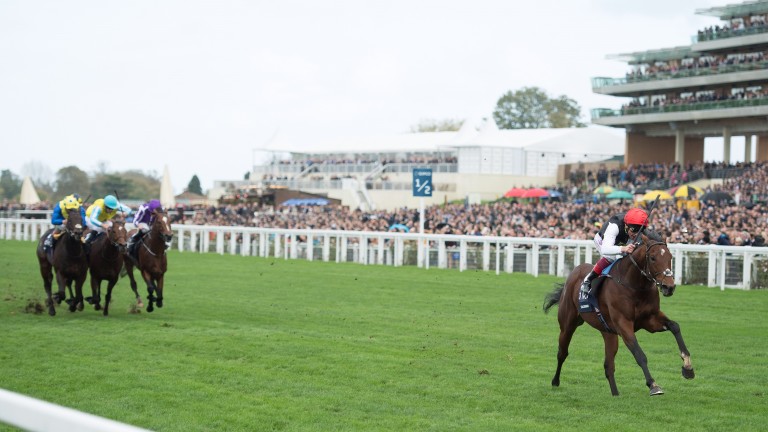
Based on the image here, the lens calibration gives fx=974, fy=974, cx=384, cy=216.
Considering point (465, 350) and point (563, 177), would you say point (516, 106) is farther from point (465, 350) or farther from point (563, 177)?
point (465, 350)

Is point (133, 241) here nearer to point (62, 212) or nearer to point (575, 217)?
point (62, 212)

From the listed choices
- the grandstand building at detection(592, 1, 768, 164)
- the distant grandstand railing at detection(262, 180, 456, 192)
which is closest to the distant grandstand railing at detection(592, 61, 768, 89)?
the grandstand building at detection(592, 1, 768, 164)

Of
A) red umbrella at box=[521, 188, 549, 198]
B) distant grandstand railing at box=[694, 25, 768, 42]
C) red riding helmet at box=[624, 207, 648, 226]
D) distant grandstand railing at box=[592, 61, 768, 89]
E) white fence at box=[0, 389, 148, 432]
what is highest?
distant grandstand railing at box=[694, 25, 768, 42]

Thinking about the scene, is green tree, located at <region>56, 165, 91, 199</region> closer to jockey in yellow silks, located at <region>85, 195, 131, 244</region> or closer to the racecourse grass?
the racecourse grass

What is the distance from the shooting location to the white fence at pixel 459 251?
716 inches

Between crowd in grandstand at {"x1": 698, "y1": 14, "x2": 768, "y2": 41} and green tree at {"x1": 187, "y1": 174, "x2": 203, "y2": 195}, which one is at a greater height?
crowd in grandstand at {"x1": 698, "y1": 14, "x2": 768, "y2": 41}

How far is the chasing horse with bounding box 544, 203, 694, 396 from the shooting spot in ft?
24.4

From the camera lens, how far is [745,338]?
37.7ft

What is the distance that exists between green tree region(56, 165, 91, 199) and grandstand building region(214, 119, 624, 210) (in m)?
13.7

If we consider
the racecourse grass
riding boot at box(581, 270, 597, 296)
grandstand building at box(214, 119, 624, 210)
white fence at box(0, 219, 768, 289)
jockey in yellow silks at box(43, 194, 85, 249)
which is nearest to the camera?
the racecourse grass

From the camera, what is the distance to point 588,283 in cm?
816

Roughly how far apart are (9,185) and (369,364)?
72169 millimetres

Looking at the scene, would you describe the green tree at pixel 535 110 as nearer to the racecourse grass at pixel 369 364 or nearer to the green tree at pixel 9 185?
the green tree at pixel 9 185

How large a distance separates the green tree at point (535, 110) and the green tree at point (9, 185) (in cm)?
4363
